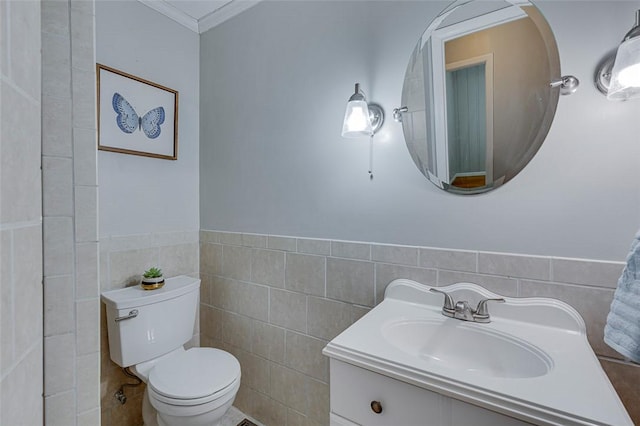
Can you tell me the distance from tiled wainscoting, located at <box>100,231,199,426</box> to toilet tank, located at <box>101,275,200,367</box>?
7 centimetres

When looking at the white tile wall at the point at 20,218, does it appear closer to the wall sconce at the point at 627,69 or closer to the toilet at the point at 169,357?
the toilet at the point at 169,357

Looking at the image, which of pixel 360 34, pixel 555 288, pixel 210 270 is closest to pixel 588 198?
pixel 555 288

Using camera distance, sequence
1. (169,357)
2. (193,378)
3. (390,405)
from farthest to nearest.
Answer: (169,357)
(193,378)
(390,405)

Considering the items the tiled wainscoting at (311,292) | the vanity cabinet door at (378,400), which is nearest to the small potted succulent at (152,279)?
the tiled wainscoting at (311,292)

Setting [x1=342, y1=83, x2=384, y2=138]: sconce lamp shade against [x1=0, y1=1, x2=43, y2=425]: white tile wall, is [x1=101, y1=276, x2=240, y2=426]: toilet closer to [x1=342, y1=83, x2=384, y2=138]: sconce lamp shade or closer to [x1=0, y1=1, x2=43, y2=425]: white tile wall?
[x1=0, y1=1, x2=43, y2=425]: white tile wall

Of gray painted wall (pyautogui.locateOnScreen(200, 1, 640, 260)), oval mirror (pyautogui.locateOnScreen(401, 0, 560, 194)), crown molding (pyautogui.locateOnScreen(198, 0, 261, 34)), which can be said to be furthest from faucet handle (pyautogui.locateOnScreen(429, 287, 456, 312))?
crown molding (pyautogui.locateOnScreen(198, 0, 261, 34))

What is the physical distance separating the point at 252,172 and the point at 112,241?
0.81 m

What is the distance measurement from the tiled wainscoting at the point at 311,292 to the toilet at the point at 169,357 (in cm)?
23

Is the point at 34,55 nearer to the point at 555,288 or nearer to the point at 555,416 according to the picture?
the point at 555,416

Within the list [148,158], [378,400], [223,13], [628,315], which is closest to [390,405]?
[378,400]

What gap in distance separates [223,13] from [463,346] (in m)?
2.16

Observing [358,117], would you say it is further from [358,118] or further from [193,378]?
[193,378]

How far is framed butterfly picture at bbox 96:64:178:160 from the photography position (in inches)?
61.9

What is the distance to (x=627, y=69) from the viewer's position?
835 millimetres
